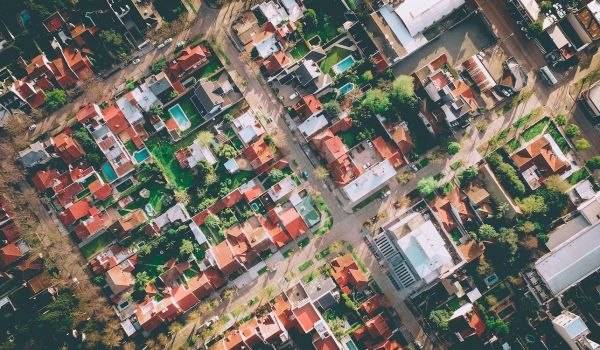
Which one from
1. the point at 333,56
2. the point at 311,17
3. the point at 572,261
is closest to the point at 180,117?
the point at 311,17

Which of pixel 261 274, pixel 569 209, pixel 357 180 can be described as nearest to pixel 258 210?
pixel 261 274

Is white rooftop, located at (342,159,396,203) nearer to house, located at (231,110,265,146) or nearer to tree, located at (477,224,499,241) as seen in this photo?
tree, located at (477,224,499,241)

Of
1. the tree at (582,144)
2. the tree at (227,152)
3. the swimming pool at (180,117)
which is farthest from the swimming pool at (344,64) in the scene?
the tree at (582,144)

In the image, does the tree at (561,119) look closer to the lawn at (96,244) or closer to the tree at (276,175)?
the tree at (276,175)

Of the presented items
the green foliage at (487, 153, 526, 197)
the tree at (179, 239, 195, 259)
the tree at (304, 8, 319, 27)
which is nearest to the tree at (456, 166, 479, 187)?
the green foliage at (487, 153, 526, 197)

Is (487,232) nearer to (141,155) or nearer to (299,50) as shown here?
(299,50)

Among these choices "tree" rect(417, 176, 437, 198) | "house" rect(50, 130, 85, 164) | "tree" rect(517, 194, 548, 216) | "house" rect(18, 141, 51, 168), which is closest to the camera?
"tree" rect(517, 194, 548, 216)
